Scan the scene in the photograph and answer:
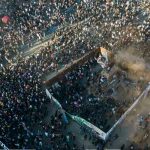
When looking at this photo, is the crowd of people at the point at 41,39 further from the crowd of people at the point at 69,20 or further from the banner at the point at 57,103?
the banner at the point at 57,103

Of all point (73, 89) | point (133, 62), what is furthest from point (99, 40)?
point (73, 89)

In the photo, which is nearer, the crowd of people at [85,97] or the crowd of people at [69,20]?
the crowd of people at [85,97]

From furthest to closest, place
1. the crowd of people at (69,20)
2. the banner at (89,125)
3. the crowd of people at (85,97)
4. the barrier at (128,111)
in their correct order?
the crowd of people at (69,20) → the crowd of people at (85,97) → the barrier at (128,111) → the banner at (89,125)

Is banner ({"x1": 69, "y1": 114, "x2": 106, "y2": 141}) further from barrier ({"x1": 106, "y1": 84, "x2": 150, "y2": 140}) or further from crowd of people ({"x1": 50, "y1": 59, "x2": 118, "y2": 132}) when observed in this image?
crowd of people ({"x1": 50, "y1": 59, "x2": 118, "y2": 132})

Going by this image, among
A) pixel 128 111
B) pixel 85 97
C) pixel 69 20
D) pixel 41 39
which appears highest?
pixel 69 20

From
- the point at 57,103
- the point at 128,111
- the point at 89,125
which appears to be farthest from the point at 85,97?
the point at 128,111

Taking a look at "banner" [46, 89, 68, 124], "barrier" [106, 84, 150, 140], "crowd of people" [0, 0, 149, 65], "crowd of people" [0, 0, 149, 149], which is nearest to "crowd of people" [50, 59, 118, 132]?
"crowd of people" [0, 0, 149, 149]

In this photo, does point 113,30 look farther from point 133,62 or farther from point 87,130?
point 87,130

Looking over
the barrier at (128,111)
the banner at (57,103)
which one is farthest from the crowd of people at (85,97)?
the barrier at (128,111)

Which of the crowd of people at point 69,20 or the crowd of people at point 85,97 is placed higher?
the crowd of people at point 69,20

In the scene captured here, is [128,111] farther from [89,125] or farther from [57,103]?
[57,103]
